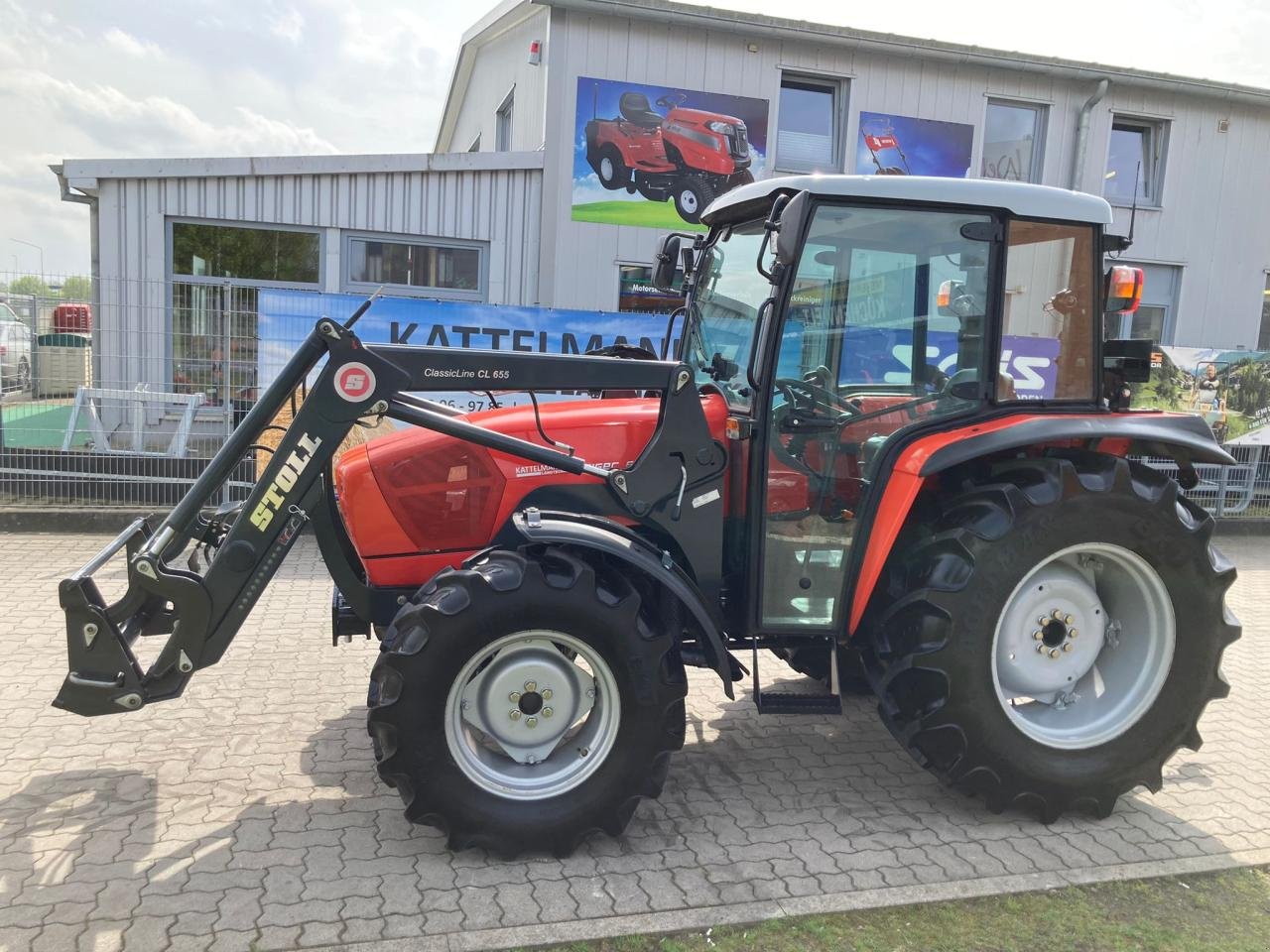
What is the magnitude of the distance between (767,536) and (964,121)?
10.1m

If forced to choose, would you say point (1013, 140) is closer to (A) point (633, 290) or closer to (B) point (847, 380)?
(A) point (633, 290)

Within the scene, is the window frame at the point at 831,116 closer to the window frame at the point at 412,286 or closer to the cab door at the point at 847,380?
the window frame at the point at 412,286

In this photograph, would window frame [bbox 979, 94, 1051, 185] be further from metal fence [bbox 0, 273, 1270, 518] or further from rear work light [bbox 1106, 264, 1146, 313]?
rear work light [bbox 1106, 264, 1146, 313]

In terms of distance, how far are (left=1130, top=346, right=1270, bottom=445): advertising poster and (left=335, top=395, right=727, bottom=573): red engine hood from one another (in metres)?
8.91

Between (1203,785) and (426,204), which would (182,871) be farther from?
(426,204)

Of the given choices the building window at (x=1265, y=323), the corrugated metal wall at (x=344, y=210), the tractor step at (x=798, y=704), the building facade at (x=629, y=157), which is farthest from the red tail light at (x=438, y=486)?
the building window at (x=1265, y=323)

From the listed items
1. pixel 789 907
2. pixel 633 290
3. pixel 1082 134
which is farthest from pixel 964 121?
pixel 789 907

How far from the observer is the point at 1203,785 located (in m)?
3.98

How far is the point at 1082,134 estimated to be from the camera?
39.7 ft

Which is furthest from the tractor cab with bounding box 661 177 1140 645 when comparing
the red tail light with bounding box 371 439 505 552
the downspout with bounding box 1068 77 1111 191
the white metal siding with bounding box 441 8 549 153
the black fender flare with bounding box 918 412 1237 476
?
the downspout with bounding box 1068 77 1111 191

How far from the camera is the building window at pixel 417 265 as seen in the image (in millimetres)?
10695

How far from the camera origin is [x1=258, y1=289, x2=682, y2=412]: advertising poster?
8266mm

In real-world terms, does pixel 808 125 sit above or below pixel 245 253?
above

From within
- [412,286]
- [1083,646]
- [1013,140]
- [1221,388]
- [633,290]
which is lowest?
[1083,646]
